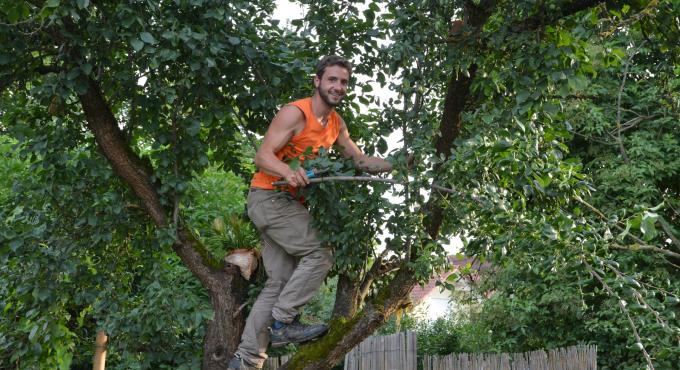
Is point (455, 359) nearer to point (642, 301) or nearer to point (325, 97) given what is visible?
point (325, 97)

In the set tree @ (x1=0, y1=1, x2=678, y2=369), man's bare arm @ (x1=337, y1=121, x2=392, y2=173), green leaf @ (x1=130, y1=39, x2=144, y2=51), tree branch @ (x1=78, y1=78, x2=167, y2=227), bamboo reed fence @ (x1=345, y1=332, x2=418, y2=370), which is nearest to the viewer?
tree @ (x1=0, y1=1, x2=678, y2=369)

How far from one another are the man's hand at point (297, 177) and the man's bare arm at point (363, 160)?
0.40 meters

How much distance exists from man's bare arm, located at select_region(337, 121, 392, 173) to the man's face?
29 centimetres

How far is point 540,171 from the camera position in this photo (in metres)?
3.23

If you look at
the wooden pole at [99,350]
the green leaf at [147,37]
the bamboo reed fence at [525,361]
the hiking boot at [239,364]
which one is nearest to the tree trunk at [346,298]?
the hiking boot at [239,364]

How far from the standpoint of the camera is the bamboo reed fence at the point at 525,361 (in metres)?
8.01

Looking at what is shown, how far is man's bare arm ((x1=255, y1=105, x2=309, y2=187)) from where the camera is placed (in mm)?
3936

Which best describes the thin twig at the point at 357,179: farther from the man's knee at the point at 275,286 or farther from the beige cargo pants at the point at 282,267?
the man's knee at the point at 275,286

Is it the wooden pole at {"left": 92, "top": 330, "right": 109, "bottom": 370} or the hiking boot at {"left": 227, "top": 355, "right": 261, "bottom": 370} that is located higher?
the wooden pole at {"left": 92, "top": 330, "right": 109, "bottom": 370}

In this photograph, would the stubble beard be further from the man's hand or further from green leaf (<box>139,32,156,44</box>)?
green leaf (<box>139,32,156,44</box>)

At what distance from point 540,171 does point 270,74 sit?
1.77 meters

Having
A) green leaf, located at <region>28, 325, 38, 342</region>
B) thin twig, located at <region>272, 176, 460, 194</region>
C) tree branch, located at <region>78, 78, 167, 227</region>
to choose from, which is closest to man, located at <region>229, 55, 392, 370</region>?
thin twig, located at <region>272, 176, 460, 194</region>

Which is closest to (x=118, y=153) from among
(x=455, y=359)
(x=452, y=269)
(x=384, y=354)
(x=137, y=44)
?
(x=137, y=44)

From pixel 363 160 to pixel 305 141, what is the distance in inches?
11.7
